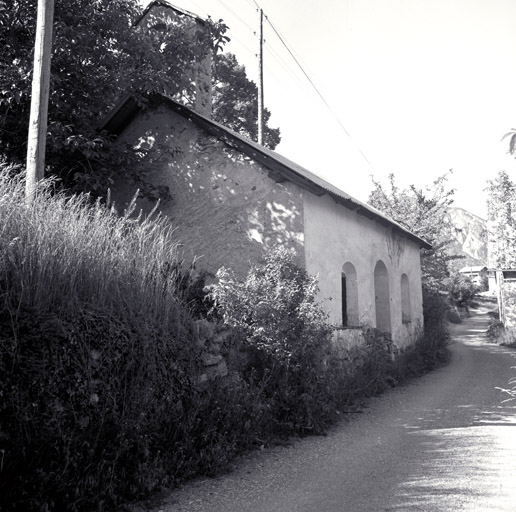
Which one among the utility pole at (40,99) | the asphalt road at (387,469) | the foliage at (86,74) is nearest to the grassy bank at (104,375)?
the asphalt road at (387,469)

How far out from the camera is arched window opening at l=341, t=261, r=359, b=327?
39.0 ft

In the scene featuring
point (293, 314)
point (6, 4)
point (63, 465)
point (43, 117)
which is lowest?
point (63, 465)

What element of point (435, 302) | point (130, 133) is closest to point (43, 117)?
point (130, 133)

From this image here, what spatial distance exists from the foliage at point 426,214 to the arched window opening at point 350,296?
33.6 feet

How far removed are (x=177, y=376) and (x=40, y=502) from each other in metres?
1.85

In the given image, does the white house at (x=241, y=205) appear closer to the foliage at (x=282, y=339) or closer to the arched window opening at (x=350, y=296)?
the arched window opening at (x=350, y=296)

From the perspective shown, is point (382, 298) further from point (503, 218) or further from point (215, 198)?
point (503, 218)

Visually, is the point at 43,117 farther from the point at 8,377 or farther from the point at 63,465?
the point at 63,465

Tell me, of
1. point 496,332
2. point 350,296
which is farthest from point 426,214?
point 350,296

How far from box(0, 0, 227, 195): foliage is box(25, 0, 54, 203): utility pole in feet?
3.94

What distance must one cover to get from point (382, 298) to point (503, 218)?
1630 centimetres

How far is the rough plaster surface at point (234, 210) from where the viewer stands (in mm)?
9844

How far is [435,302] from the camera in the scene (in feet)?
59.5

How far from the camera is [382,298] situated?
13977 millimetres
